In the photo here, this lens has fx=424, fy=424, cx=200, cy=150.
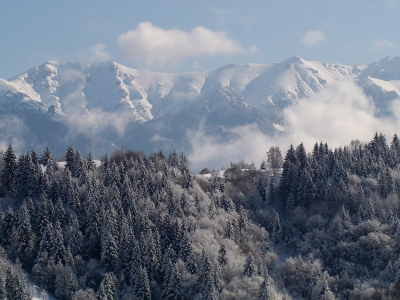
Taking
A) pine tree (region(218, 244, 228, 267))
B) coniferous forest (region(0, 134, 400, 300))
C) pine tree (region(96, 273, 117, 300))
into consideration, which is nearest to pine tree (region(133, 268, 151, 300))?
coniferous forest (region(0, 134, 400, 300))

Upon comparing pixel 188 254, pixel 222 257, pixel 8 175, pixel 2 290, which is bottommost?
pixel 2 290

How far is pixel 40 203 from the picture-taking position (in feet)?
328

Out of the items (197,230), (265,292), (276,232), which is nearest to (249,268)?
(265,292)

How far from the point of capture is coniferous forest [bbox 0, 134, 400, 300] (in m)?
89.3

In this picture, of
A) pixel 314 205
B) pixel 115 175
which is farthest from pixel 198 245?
pixel 314 205

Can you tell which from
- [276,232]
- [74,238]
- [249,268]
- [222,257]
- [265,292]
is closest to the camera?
[265,292]

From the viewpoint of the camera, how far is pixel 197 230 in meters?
108

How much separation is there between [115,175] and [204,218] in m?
28.4

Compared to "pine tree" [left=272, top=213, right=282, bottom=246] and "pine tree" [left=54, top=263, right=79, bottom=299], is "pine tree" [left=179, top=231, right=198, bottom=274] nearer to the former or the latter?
"pine tree" [left=54, top=263, right=79, bottom=299]

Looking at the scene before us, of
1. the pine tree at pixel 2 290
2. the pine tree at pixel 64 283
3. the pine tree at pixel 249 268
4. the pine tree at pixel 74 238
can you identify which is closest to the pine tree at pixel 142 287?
the pine tree at pixel 64 283

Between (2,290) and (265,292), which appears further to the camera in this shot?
(265,292)

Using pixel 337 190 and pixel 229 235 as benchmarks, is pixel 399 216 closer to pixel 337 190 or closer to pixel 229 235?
pixel 337 190

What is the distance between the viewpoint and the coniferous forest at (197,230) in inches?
3516

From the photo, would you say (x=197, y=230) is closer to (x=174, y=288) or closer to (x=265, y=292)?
(x=174, y=288)
